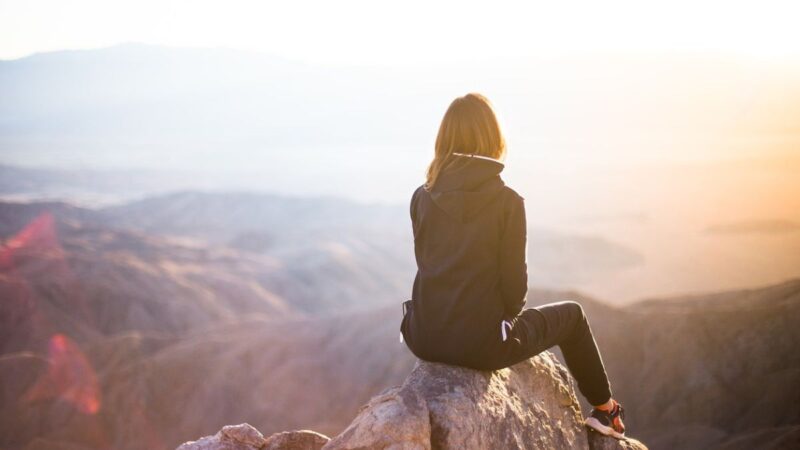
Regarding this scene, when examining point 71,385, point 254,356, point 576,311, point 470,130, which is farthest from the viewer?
point 71,385

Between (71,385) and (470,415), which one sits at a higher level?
(470,415)

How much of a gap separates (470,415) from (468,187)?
140 centimetres

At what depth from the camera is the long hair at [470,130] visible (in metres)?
3.89

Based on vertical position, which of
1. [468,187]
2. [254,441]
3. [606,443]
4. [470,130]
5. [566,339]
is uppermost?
[470,130]

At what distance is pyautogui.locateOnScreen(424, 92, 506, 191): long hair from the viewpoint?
12.8ft

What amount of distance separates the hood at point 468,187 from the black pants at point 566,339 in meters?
0.78

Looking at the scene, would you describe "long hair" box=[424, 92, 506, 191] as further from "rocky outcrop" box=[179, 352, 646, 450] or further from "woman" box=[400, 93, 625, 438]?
"rocky outcrop" box=[179, 352, 646, 450]

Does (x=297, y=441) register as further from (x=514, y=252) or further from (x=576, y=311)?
(x=514, y=252)

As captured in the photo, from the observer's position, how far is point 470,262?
380 centimetres

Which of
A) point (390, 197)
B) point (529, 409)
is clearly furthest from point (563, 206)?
point (529, 409)

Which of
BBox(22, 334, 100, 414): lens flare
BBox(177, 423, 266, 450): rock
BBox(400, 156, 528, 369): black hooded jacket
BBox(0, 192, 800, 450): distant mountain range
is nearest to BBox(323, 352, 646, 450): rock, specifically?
BBox(400, 156, 528, 369): black hooded jacket

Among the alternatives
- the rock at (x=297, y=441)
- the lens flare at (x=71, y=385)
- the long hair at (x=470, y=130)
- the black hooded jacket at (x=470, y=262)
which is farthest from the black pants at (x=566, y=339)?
the lens flare at (x=71, y=385)

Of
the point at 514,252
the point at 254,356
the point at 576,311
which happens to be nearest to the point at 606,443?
the point at 576,311

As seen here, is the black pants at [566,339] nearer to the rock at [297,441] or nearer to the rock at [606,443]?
the rock at [606,443]
